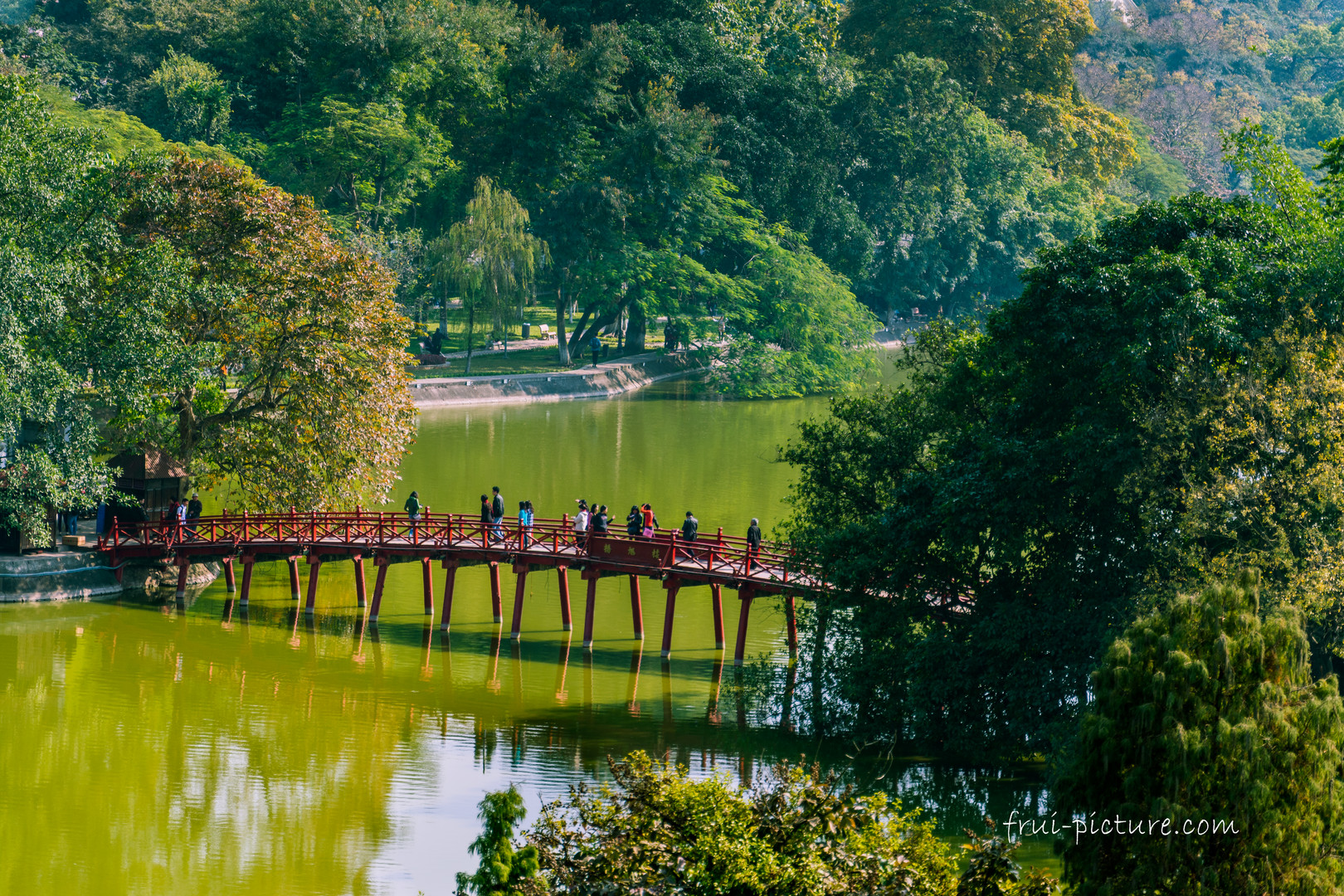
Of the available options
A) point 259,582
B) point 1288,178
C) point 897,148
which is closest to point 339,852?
point 259,582

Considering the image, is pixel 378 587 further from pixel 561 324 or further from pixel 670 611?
pixel 561 324

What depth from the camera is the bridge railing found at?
32.0 meters

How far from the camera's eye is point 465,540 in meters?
35.0

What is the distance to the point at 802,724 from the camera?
95.3 ft

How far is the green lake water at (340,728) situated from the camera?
76.3ft

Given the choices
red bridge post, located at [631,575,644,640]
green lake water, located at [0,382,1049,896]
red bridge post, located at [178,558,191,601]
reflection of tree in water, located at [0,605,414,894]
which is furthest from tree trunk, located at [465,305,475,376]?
reflection of tree in water, located at [0,605,414,894]

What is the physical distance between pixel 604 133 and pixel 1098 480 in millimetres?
56258

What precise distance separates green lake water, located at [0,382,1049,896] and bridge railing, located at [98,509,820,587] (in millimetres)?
1760

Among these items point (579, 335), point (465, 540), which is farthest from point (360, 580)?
point (579, 335)

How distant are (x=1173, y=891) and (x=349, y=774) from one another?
51.1 feet

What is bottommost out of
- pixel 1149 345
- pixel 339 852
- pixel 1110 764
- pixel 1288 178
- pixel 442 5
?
pixel 339 852

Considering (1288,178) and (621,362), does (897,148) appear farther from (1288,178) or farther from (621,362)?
(1288,178)

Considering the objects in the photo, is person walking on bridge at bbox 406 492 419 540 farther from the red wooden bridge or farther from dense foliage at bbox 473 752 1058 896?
dense foliage at bbox 473 752 1058 896

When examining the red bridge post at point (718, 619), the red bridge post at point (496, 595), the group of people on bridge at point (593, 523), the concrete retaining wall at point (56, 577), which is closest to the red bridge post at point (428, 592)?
the group of people on bridge at point (593, 523)
